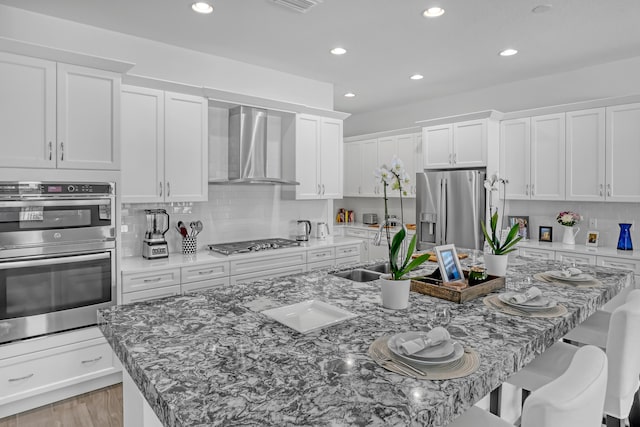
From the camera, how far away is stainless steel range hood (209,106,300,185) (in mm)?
3963

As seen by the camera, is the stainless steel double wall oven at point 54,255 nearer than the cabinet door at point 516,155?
Yes

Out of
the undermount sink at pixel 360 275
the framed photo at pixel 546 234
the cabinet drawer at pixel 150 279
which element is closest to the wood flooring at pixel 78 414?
the cabinet drawer at pixel 150 279

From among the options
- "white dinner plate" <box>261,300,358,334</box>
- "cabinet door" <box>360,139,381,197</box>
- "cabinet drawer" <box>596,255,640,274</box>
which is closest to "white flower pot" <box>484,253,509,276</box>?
"white dinner plate" <box>261,300,358,334</box>

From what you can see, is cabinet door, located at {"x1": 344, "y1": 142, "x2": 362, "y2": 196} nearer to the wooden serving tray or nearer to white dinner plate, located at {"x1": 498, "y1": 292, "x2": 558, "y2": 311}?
the wooden serving tray

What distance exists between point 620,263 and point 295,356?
153 inches

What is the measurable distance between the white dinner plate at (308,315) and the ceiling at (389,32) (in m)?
2.22

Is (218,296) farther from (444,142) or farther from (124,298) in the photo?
(444,142)

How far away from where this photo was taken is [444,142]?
5047mm

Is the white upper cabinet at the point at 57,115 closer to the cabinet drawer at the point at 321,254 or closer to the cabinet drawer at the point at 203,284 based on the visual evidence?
the cabinet drawer at the point at 203,284

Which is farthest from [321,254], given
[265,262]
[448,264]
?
[448,264]

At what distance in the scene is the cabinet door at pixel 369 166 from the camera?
6.13m

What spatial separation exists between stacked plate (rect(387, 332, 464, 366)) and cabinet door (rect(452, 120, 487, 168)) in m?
3.84

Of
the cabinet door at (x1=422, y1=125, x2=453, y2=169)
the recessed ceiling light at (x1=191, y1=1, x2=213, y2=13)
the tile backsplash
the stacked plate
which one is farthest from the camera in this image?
the cabinet door at (x1=422, y1=125, x2=453, y2=169)

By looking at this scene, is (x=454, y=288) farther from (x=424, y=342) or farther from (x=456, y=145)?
(x=456, y=145)
